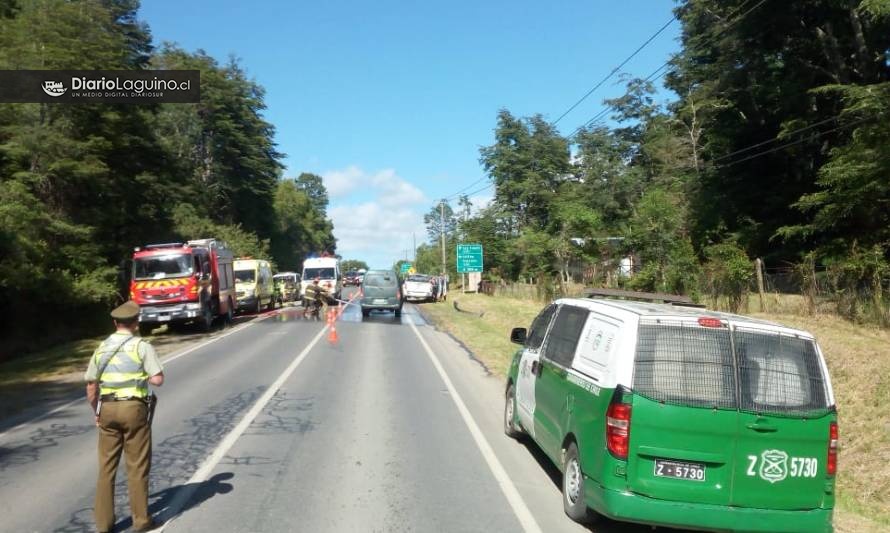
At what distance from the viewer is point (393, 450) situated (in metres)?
7.89

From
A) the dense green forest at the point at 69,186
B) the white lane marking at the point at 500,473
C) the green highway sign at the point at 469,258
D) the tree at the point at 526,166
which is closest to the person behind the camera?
the white lane marking at the point at 500,473

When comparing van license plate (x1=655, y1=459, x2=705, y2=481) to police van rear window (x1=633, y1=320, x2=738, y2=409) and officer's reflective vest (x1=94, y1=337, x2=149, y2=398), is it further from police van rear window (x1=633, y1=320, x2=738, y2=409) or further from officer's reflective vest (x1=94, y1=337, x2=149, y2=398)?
officer's reflective vest (x1=94, y1=337, x2=149, y2=398)

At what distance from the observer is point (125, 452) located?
5215 millimetres

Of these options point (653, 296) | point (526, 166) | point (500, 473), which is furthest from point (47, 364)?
point (526, 166)

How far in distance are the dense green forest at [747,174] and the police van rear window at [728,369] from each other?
1255cm

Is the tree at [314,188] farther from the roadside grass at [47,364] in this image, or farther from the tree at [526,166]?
the roadside grass at [47,364]

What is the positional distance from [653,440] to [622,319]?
0.95 meters

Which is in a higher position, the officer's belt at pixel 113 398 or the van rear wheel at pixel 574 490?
the officer's belt at pixel 113 398

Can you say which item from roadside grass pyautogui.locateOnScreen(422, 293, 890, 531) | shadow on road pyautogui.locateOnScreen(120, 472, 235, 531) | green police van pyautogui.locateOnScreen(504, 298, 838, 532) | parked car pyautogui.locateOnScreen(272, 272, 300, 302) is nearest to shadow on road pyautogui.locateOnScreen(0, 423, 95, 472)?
shadow on road pyautogui.locateOnScreen(120, 472, 235, 531)

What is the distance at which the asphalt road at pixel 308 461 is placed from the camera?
5695 mm

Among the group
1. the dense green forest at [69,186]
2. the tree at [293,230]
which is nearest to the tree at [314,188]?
the tree at [293,230]
